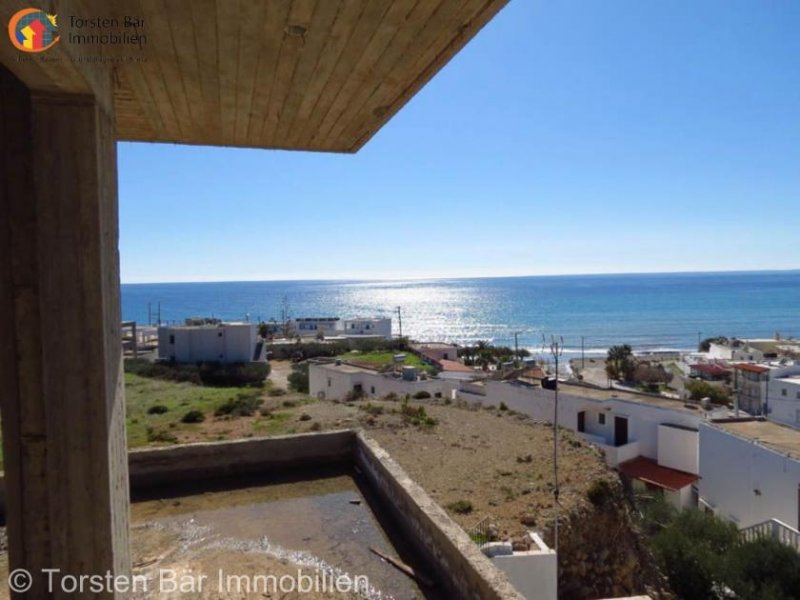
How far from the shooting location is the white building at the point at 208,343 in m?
35.7

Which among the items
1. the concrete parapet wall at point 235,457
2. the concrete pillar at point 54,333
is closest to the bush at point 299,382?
the concrete parapet wall at point 235,457

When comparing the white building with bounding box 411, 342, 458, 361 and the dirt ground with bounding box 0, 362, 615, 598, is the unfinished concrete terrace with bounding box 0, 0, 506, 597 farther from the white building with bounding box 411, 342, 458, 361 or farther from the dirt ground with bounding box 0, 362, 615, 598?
the white building with bounding box 411, 342, 458, 361

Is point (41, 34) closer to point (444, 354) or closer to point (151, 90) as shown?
point (151, 90)

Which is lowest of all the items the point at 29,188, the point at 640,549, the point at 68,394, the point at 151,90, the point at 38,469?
the point at 640,549

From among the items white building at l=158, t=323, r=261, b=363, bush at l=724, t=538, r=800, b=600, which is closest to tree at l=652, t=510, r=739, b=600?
bush at l=724, t=538, r=800, b=600

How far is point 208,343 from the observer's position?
35906mm

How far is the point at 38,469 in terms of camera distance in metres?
2.23

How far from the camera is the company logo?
1.69 metres

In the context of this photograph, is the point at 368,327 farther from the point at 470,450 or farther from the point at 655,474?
the point at 470,450

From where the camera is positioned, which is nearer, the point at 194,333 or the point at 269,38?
the point at 269,38

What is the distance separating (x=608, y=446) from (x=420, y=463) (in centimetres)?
1635

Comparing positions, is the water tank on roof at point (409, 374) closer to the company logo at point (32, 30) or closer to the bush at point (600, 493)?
the bush at point (600, 493)

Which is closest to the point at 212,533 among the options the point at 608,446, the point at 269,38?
the point at 269,38

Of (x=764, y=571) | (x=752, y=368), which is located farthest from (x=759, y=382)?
(x=764, y=571)
